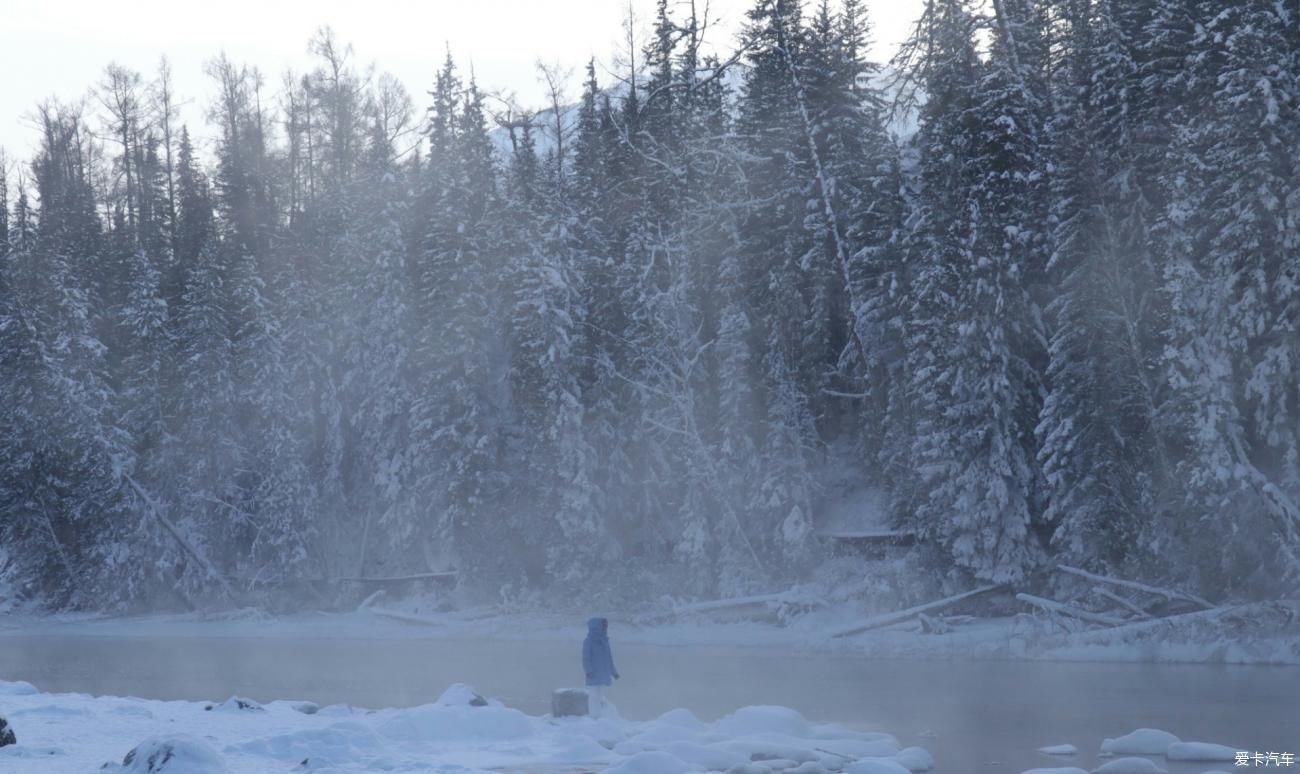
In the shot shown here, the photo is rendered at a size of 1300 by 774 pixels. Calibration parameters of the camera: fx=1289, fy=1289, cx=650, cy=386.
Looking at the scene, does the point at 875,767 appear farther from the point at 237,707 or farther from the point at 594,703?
the point at 237,707

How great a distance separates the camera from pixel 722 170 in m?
42.5

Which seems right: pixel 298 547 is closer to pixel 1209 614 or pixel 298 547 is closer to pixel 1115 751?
pixel 1209 614

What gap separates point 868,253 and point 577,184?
51.0 ft

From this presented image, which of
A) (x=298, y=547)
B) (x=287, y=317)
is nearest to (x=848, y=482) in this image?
(x=298, y=547)

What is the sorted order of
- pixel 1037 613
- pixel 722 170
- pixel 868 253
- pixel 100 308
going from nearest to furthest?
pixel 1037 613
pixel 868 253
pixel 722 170
pixel 100 308

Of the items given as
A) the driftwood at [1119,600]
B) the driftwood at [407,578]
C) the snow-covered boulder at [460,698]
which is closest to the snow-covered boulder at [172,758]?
the snow-covered boulder at [460,698]

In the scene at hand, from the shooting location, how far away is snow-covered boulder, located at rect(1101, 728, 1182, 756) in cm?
1558

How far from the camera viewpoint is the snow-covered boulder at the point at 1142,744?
15578 millimetres

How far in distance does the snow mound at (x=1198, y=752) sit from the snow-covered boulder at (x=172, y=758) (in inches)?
419

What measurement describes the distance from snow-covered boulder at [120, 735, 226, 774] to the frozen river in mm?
8074

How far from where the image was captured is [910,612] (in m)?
33.1

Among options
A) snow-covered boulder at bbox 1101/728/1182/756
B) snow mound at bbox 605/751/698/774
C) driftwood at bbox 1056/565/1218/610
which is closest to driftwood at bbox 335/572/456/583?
driftwood at bbox 1056/565/1218/610

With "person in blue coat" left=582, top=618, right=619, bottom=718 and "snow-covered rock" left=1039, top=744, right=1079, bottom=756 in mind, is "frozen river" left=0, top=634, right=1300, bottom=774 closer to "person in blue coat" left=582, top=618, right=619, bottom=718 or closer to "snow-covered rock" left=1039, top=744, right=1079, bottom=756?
"snow-covered rock" left=1039, top=744, right=1079, bottom=756

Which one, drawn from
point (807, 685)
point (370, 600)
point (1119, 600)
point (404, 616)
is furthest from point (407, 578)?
point (1119, 600)
